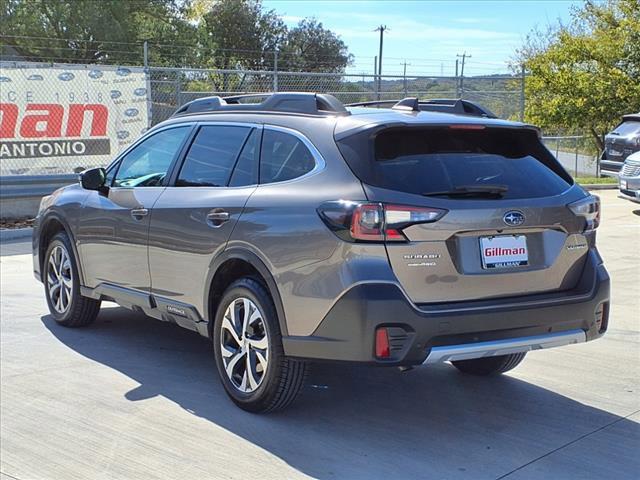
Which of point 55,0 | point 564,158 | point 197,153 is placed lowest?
point 564,158

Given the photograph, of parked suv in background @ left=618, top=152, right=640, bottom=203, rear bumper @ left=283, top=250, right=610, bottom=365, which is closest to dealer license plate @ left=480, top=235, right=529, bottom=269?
rear bumper @ left=283, top=250, right=610, bottom=365

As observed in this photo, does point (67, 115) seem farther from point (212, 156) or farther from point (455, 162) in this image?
point (455, 162)

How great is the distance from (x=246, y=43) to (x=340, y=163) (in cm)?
4482

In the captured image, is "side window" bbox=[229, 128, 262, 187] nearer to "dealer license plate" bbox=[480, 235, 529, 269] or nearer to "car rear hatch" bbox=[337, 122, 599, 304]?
"car rear hatch" bbox=[337, 122, 599, 304]

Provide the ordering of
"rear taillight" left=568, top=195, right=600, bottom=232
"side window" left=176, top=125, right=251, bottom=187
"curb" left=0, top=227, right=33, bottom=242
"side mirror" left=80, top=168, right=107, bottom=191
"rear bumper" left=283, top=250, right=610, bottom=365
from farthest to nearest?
"curb" left=0, top=227, right=33, bottom=242 → "side mirror" left=80, top=168, right=107, bottom=191 → "side window" left=176, top=125, right=251, bottom=187 → "rear taillight" left=568, top=195, right=600, bottom=232 → "rear bumper" left=283, top=250, right=610, bottom=365

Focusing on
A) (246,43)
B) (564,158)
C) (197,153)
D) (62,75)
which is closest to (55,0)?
(246,43)

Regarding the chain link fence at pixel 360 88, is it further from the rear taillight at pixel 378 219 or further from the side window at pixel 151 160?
the rear taillight at pixel 378 219

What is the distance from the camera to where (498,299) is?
4445 mm

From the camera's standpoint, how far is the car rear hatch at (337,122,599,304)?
424 centimetres

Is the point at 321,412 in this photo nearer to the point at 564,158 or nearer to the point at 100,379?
the point at 100,379

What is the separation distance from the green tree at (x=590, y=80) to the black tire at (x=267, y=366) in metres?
21.4

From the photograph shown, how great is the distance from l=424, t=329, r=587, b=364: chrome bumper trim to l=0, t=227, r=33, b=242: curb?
31.7 ft

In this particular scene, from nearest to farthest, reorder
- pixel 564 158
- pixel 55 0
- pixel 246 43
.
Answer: pixel 564 158
pixel 55 0
pixel 246 43

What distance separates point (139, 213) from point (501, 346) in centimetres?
274
